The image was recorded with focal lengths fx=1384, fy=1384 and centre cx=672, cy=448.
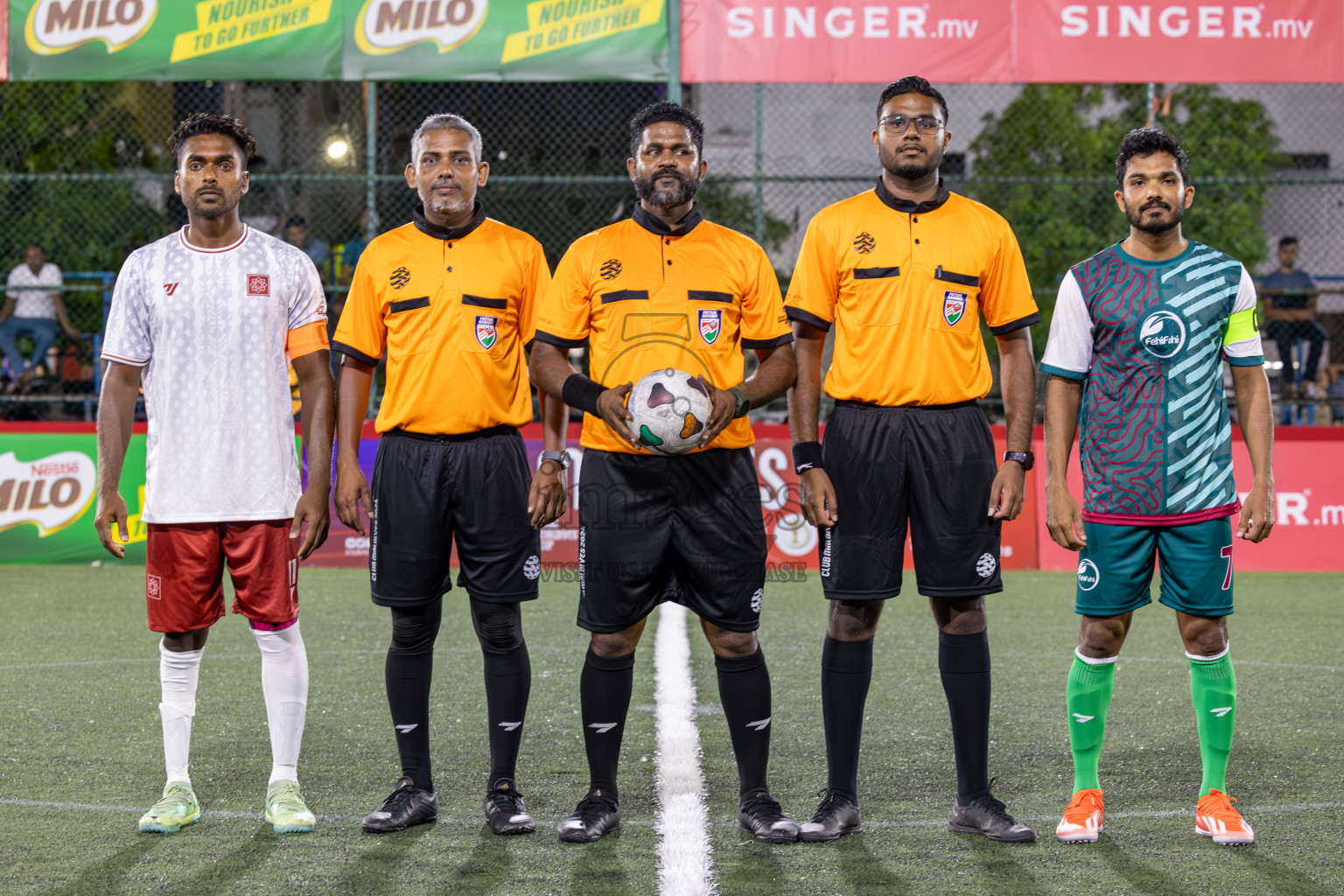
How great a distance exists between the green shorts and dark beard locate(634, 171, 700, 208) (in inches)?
63.8

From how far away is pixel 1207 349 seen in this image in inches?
165

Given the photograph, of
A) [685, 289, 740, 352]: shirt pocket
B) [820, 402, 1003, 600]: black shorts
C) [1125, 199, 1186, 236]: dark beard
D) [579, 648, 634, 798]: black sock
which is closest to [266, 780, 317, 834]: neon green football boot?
[579, 648, 634, 798]: black sock

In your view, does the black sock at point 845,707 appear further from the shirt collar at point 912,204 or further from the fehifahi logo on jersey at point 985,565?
the shirt collar at point 912,204

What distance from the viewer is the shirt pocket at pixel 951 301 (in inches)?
166

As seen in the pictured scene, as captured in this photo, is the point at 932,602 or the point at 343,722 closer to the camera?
the point at 932,602

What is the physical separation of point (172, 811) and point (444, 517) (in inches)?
48.7

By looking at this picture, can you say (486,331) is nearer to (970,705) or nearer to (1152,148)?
(970,705)

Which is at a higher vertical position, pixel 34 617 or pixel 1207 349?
pixel 1207 349

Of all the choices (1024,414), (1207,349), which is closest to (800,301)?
(1024,414)

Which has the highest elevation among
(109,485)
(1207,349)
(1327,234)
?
(1327,234)

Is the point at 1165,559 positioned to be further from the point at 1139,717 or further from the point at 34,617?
the point at 34,617

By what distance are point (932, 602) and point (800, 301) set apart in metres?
1.04

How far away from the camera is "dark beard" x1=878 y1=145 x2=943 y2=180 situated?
13.9 feet

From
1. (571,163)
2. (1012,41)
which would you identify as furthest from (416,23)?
(571,163)
